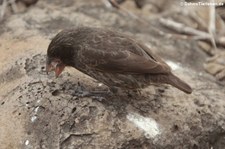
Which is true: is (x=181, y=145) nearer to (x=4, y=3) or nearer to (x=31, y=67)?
(x=31, y=67)

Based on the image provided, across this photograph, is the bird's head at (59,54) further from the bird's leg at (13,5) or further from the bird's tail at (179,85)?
the bird's leg at (13,5)

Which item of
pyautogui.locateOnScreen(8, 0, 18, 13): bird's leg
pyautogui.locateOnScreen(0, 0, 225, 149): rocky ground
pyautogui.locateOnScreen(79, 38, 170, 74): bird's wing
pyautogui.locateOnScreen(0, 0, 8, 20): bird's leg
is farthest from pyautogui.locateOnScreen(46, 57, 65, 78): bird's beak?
pyautogui.locateOnScreen(8, 0, 18, 13): bird's leg

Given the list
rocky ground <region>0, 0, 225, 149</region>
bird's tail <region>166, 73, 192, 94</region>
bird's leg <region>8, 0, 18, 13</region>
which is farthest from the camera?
bird's leg <region>8, 0, 18, 13</region>

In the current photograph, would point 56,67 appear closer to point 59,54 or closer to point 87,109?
point 59,54

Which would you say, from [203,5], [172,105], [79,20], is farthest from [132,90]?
[203,5]

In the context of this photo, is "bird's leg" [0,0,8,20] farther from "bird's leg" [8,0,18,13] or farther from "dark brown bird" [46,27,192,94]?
"dark brown bird" [46,27,192,94]

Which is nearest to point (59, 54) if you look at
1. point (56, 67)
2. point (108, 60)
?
point (56, 67)

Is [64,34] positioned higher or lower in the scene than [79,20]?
higher
